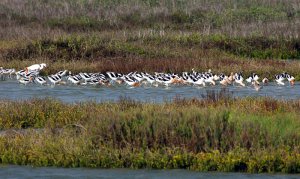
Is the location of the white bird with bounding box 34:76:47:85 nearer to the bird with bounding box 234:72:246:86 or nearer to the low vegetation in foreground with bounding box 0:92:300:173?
the bird with bounding box 234:72:246:86

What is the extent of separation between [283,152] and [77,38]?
19773 millimetres

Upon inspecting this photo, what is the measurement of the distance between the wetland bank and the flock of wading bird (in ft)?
4.29

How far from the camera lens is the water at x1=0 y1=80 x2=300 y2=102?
76.9 ft

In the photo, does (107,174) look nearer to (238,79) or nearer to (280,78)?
(238,79)

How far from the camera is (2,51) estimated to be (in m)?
30.8

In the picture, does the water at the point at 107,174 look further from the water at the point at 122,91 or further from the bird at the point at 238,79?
the bird at the point at 238,79

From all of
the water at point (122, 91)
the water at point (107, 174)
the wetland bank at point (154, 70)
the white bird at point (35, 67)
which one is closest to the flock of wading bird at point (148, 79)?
the white bird at point (35, 67)

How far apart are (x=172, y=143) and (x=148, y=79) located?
41.7 ft

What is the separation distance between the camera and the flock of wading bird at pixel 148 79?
25344mm

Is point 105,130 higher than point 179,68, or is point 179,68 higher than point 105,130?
point 105,130

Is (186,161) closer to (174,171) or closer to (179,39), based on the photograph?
(174,171)

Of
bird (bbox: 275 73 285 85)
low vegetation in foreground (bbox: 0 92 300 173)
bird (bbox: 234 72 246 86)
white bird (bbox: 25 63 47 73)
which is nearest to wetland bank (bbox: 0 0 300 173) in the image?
low vegetation in foreground (bbox: 0 92 300 173)

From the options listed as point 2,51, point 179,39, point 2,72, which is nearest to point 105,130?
point 2,72

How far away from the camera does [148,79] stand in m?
25.8
